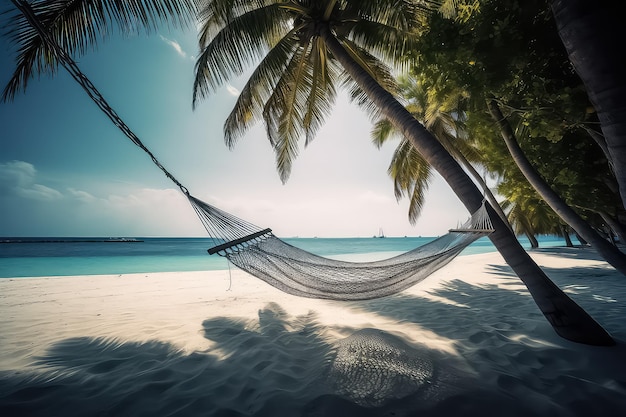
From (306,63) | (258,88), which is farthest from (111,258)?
(306,63)

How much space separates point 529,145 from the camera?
10.3 feet

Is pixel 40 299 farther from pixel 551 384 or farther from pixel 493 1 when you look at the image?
pixel 493 1

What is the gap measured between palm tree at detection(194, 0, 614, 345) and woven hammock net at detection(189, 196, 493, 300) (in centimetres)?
60

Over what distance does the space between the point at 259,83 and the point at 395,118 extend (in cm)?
196

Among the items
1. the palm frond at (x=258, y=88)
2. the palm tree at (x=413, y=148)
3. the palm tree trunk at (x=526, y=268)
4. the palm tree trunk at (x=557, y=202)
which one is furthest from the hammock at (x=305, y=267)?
the palm tree at (x=413, y=148)

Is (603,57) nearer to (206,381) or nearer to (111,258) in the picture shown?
(206,381)

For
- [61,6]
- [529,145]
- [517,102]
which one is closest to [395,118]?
[517,102]

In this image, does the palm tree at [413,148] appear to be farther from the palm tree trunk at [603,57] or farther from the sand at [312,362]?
the palm tree trunk at [603,57]

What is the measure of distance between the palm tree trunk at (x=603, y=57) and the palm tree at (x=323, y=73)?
76 centimetres

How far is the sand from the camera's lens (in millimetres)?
1179

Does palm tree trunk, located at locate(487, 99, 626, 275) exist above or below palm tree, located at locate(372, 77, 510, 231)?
below

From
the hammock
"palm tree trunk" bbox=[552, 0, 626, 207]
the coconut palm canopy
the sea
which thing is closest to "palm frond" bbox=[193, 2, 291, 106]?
the coconut palm canopy

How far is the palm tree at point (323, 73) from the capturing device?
1.75m

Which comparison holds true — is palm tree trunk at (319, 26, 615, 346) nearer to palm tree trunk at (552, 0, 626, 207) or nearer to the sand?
the sand
